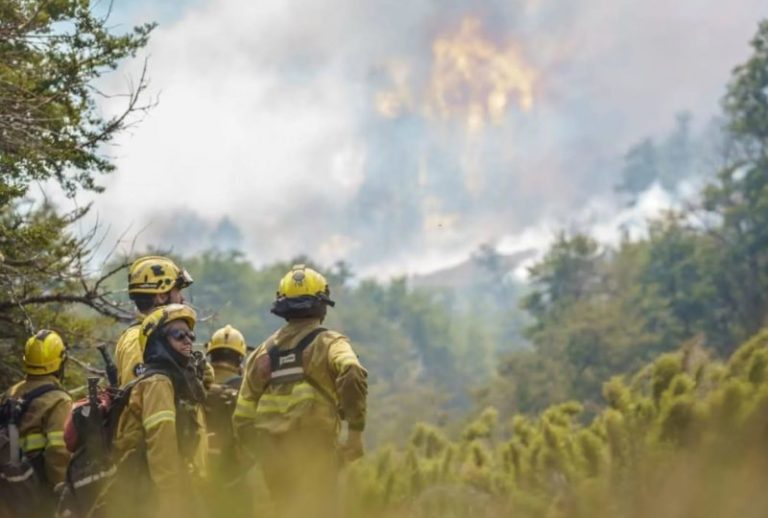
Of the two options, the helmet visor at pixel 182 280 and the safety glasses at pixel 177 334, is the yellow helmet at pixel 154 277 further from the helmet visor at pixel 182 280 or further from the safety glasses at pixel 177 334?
the safety glasses at pixel 177 334

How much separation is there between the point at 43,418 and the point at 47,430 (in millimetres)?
98

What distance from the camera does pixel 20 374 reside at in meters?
10.3

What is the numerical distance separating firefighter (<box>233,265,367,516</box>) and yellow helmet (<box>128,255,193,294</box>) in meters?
0.62

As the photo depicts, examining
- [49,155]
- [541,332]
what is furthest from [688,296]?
[49,155]

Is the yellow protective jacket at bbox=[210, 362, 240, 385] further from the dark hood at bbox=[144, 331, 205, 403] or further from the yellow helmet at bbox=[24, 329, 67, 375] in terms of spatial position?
the dark hood at bbox=[144, 331, 205, 403]

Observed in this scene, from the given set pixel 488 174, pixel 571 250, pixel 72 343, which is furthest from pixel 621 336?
pixel 488 174

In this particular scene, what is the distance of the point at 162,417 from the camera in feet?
17.7

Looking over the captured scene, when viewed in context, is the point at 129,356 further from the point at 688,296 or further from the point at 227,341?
the point at 688,296

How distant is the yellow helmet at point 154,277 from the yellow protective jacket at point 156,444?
0.99m

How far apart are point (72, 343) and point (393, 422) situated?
6408cm

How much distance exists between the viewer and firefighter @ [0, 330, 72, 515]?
6.96 metres

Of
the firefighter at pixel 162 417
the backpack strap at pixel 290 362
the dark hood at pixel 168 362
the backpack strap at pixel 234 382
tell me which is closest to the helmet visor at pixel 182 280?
the backpack strap at pixel 290 362

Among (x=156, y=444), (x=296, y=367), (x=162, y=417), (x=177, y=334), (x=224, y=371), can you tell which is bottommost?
(x=156, y=444)

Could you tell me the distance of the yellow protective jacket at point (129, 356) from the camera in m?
6.05
